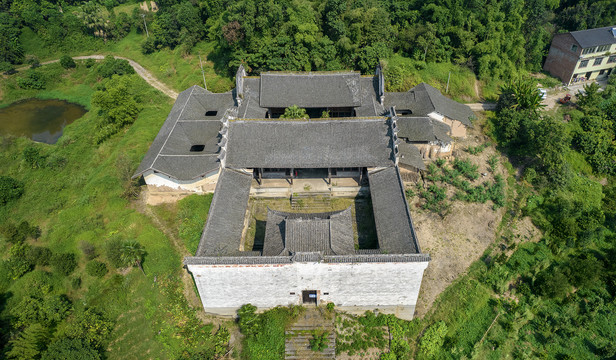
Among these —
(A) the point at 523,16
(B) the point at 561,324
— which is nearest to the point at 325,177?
(B) the point at 561,324

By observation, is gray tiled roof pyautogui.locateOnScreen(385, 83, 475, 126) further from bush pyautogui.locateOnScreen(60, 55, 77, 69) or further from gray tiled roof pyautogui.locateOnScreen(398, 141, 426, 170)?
bush pyautogui.locateOnScreen(60, 55, 77, 69)

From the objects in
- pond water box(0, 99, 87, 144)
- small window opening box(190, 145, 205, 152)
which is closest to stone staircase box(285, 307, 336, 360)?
small window opening box(190, 145, 205, 152)

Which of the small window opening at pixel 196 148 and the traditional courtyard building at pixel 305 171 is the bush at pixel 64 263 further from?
the small window opening at pixel 196 148

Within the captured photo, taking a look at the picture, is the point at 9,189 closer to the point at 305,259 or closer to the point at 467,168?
the point at 305,259

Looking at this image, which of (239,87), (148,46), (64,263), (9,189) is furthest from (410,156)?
(148,46)

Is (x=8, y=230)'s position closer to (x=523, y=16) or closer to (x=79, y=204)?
(x=79, y=204)
